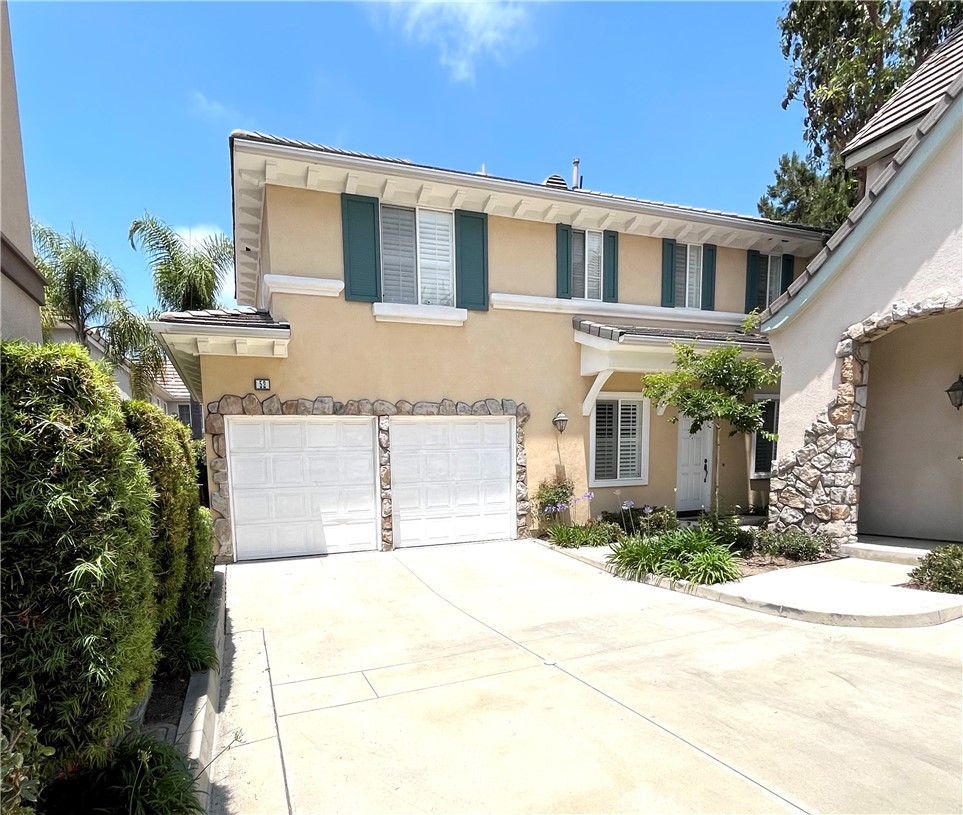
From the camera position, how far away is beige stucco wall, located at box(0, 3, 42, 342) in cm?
328

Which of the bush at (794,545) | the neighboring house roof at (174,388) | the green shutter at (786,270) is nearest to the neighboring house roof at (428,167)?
the green shutter at (786,270)

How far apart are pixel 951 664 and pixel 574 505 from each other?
5.88 m

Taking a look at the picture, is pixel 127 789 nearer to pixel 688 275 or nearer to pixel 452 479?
pixel 452 479

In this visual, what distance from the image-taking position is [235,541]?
7.90 metres

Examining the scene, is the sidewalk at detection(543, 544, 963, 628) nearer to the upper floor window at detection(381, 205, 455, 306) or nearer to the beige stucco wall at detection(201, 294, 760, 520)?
the beige stucco wall at detection(201, 294, 760, 520)

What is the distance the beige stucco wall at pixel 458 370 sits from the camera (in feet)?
26.2

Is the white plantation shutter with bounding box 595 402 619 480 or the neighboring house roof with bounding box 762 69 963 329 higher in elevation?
the neighboring house roof with bounding box 762 69 963 329

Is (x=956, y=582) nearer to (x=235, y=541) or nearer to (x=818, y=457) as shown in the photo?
(x=818, y=457)

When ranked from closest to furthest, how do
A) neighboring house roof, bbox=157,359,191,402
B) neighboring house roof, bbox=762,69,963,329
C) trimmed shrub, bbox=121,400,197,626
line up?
trimmed shrub, bbox=121,400,197,626 < neighboring house roof, bbox=762,69,963,329 < neighboring house roof, bbox=157,359,191,402

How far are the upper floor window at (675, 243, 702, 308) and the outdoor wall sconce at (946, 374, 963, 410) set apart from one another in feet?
14.1

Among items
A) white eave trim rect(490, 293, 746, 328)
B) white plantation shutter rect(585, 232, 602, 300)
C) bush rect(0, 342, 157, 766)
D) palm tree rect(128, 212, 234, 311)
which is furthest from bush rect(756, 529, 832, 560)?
palm tree rect(128, 212, 234, 311)

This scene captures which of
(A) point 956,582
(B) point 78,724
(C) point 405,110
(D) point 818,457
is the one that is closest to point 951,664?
(A) point 956,582

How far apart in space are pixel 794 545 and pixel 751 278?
5966 mm

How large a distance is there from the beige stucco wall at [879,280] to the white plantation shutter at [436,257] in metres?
5.77
